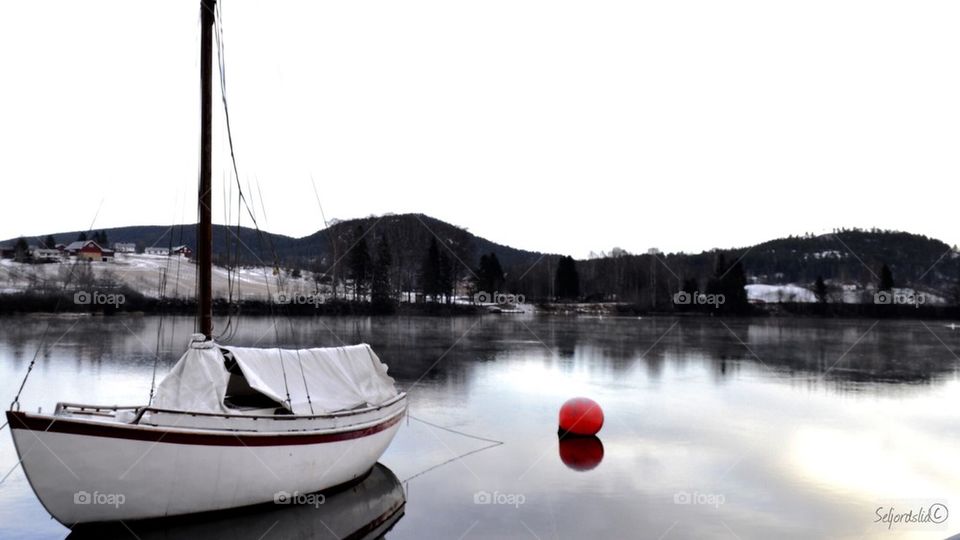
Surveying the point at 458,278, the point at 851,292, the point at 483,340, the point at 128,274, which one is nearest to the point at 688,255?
the point at 851,292

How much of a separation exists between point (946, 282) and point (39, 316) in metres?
119

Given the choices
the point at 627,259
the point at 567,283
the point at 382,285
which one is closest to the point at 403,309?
the point at 382,285

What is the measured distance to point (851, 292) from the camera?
A: 11362 centimetres

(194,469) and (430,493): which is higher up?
(194,469)

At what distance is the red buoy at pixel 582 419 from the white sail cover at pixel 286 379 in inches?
166

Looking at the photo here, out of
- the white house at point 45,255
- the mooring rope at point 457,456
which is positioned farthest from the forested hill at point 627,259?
the mooring rope at point 457,456

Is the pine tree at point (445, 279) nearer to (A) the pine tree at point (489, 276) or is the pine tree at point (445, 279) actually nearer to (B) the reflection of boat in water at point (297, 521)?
(A) the pine tree at point (489, 276)

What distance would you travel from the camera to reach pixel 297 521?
9.23m

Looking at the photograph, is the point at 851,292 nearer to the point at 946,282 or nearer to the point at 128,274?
the point at 946,282

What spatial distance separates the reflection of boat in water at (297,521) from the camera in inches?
333

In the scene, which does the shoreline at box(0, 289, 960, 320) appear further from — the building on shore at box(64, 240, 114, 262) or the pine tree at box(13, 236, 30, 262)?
the building on shore at box(64, 240, 114, 262)

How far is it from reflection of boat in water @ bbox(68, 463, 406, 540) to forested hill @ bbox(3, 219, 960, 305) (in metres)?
32.8

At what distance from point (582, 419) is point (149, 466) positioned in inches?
346

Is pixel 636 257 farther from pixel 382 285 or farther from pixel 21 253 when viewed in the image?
pixel 21 253
